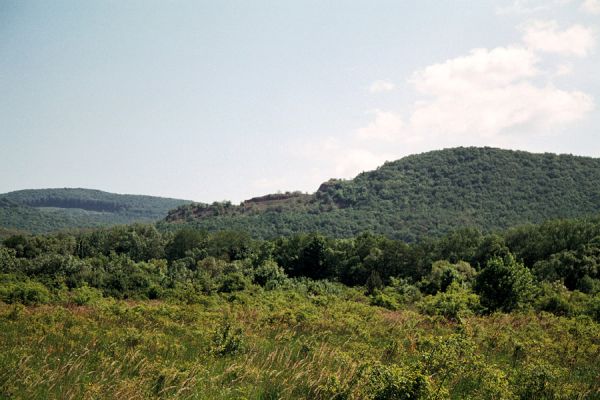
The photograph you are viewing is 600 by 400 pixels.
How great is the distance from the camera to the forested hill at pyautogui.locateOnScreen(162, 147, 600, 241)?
12538 centimetres

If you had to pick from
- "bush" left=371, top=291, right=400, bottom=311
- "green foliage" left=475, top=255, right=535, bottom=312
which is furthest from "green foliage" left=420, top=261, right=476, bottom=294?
"green foliage" left=475, top=255, right=535, bottom=312

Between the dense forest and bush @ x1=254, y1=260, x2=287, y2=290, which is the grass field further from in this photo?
bush @ x1=254, y1=260, x2=287, y2=290

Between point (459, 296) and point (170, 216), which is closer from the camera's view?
point (459, 296)

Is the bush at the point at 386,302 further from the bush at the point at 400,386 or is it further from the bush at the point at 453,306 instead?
the bush at the point at 400,386

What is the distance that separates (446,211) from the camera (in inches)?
5630

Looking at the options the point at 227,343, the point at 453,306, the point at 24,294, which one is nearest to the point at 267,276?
the point at 24,294

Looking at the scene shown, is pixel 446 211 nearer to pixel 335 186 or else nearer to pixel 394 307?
pixel 335 186

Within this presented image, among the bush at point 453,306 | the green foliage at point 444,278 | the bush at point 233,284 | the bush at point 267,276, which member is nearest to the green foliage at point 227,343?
the bush at point 453,306

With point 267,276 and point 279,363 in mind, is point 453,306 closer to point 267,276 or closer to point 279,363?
point 279,363

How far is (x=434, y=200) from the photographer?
6181 inches

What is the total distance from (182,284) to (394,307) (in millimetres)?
17411

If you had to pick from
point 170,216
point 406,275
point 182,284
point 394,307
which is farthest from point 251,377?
point 170,216

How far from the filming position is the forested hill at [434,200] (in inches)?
4936

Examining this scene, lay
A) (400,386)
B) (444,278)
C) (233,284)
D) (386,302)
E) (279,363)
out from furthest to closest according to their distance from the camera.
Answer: (444,278), (233,284), (386,302), (279,363), (400,386)
